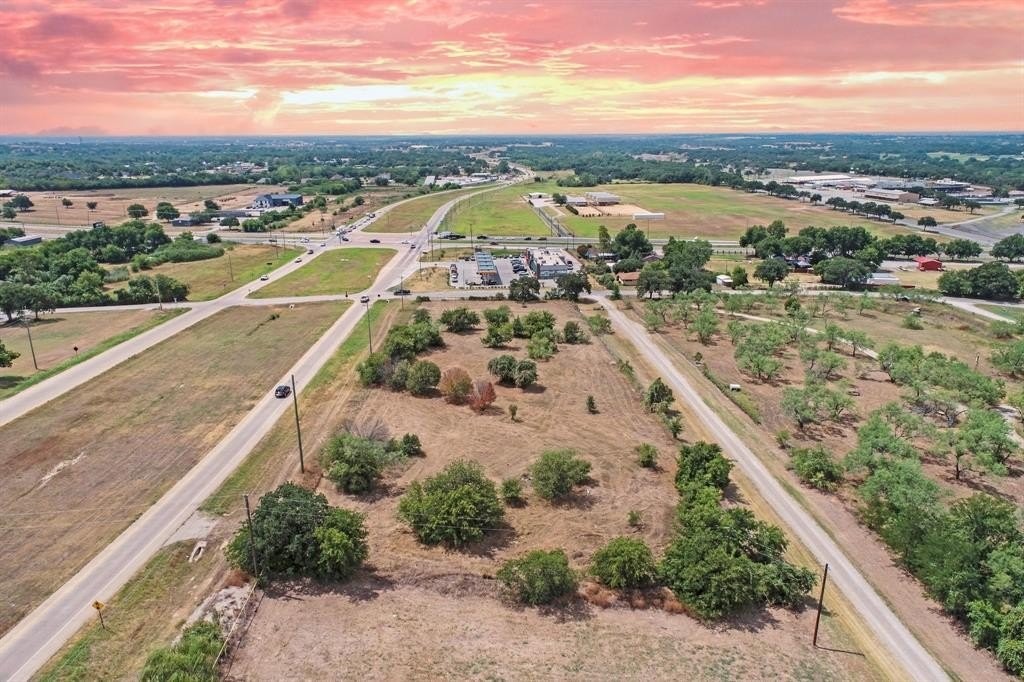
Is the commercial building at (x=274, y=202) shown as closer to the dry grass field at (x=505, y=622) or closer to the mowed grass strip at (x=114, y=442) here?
the mowed grass strip at (x=114, y=442)

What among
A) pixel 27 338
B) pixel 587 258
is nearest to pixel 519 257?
pixel 587 258

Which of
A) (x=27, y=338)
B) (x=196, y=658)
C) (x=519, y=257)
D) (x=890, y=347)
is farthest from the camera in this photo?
(x=519, y=257)

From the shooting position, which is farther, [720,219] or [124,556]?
[720,219]

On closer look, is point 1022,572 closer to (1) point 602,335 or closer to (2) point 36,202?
(1) point 602,335

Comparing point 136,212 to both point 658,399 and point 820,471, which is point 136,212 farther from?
point 820,471

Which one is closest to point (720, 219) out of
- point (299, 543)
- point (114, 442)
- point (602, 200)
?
point (602, 200)

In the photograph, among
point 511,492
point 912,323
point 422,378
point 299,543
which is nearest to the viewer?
point 299,543
